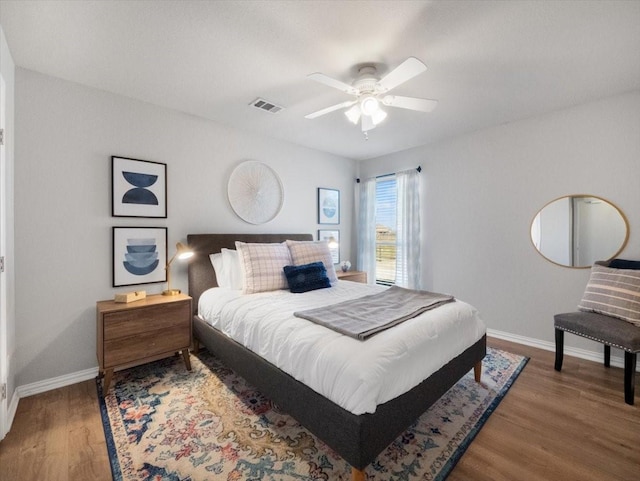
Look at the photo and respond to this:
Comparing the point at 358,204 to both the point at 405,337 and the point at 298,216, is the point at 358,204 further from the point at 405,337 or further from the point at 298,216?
the point at 405,337

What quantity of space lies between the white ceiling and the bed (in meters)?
2.17

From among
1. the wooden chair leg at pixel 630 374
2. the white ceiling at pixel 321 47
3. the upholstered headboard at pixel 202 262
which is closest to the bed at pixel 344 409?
the upholstered headboard at pixel 202 262

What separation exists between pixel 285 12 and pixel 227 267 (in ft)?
7.45

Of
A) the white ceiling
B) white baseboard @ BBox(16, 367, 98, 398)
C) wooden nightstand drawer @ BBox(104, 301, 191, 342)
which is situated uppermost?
the white ceiling

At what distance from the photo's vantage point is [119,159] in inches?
104

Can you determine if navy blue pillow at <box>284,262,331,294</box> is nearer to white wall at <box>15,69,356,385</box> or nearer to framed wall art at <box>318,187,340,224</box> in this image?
white wall at <box>15,69,356,385</box>

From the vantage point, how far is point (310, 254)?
328cm

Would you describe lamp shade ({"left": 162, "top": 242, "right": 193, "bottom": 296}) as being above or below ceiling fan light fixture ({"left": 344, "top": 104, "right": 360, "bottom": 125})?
below

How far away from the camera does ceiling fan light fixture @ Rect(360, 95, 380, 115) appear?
2.17m

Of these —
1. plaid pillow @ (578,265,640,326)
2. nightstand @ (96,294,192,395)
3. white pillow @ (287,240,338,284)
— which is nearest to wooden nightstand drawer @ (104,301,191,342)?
nightstand @ (96,294,192,395)

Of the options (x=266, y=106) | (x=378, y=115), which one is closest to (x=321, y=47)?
(x=378, y=115)

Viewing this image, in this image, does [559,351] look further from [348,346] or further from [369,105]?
[369,105]

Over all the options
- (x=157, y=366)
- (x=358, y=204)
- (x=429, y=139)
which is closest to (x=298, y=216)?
(x=358, y=204)

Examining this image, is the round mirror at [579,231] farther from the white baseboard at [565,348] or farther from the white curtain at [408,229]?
the white curtain at [408,229]
